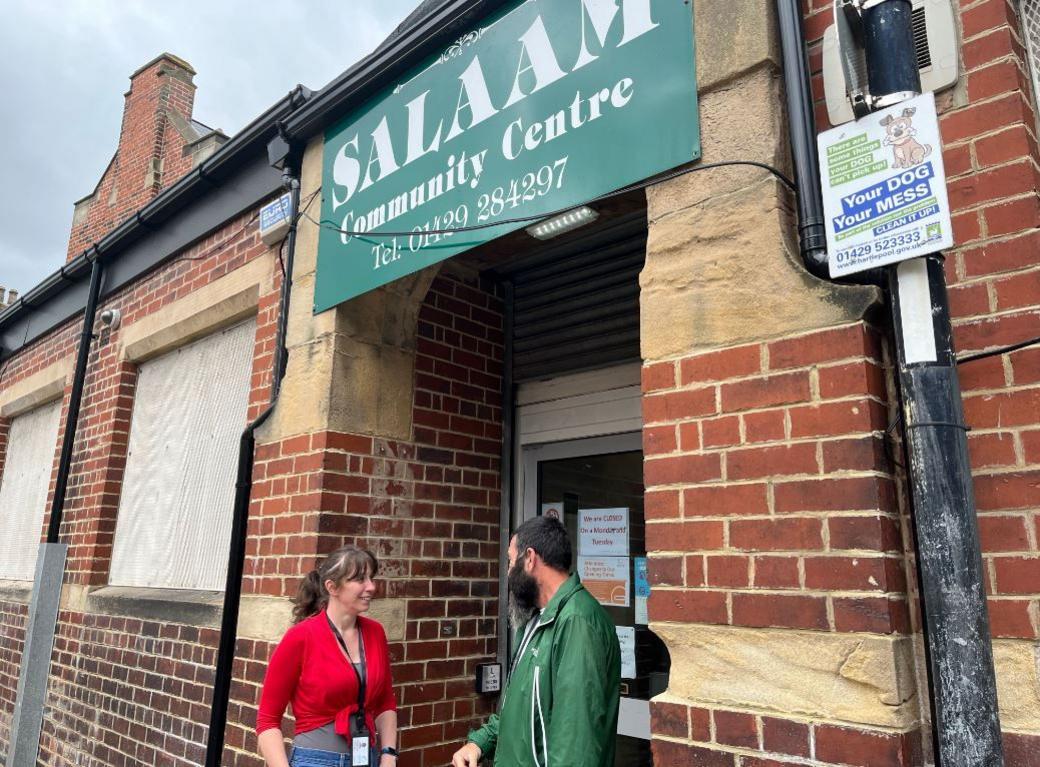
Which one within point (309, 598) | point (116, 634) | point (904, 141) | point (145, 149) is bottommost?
point (116, 634)

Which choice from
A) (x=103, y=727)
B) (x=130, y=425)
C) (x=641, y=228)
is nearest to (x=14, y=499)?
(x=130, y=425)

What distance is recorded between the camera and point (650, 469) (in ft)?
7.82

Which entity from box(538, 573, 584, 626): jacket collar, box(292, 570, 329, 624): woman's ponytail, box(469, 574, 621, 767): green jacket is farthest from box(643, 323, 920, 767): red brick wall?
box(292, 570, 329, 624): woman's ponytail

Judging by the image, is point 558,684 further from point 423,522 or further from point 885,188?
point 423,522

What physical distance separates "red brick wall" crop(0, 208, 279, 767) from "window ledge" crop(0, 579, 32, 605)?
11 cm

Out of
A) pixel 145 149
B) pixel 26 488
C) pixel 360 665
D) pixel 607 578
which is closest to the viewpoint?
pixel 360 665

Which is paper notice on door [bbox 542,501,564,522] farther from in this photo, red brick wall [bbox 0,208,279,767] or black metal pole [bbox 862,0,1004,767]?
black metal pole [bbox 862,0,1004,767]

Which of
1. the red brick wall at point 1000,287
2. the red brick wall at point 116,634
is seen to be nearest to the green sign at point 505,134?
the red brick wall at point 1000,287

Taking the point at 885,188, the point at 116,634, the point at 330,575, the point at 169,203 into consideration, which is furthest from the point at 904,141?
the point at 116,634

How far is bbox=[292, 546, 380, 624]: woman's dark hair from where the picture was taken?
3111mm

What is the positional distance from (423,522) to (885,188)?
117 inches

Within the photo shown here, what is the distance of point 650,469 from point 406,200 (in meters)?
1.85

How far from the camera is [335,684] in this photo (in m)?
2.96

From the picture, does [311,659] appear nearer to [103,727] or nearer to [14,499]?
[103,727]
